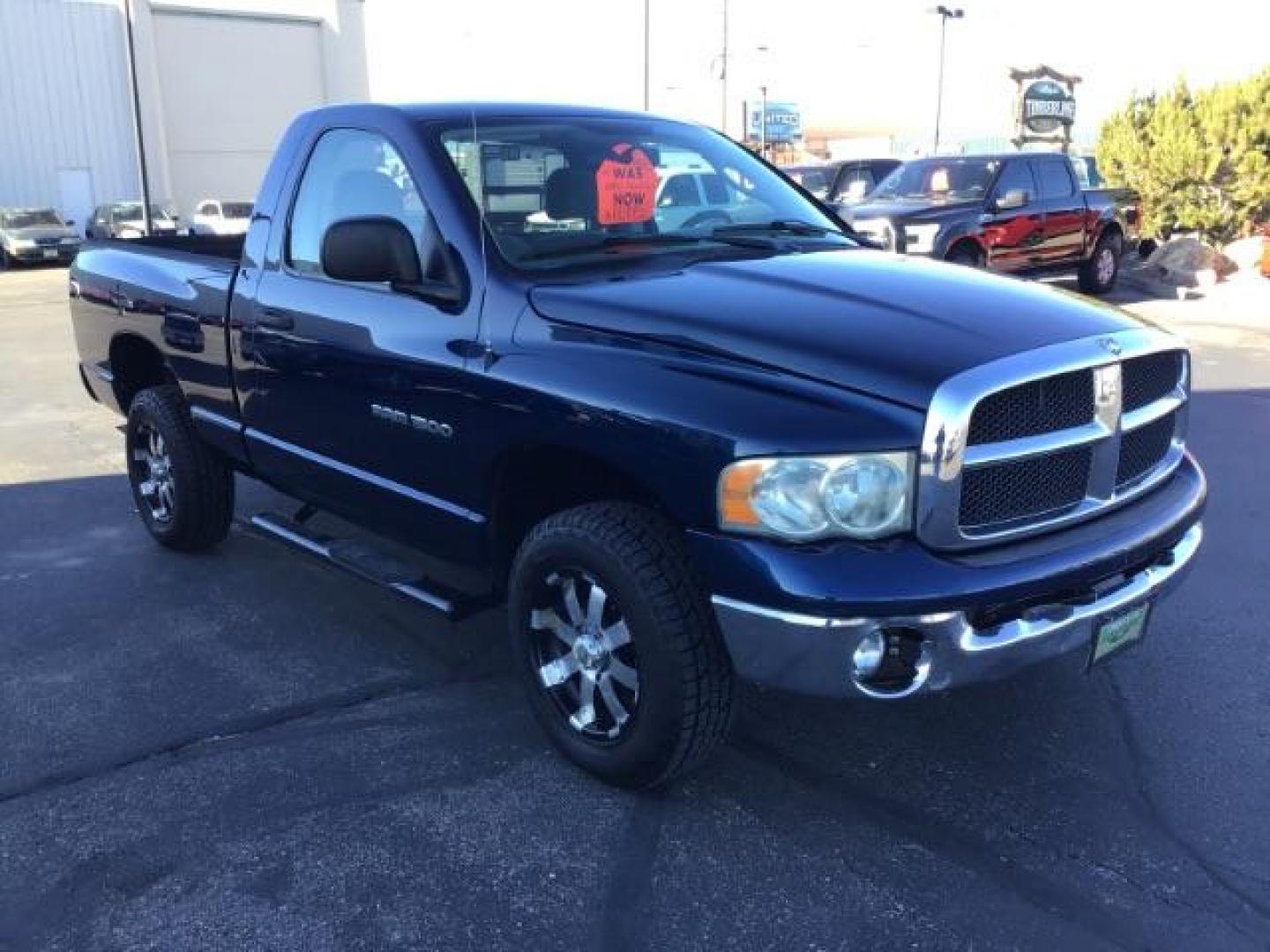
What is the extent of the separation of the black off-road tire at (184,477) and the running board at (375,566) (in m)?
0.57

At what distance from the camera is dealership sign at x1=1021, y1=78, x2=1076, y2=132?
29297mm

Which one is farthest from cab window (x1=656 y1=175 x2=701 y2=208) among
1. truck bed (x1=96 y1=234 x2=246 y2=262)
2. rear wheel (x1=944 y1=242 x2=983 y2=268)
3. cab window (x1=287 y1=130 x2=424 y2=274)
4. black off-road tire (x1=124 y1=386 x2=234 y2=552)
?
rear wheel (x1=944 y1=242 x2=983 y2=268)

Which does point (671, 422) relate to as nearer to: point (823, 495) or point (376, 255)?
point (823, 495)

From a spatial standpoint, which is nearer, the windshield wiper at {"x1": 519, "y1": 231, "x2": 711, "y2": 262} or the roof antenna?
the roof antenna

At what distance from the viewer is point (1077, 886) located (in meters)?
2.80

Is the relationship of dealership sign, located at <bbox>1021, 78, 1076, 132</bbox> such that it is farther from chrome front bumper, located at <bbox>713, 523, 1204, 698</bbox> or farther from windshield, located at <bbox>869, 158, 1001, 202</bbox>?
chrome front bumper, located at <bbox>713, 523, 1204, 698</bbox>

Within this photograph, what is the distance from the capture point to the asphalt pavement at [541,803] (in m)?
2.70

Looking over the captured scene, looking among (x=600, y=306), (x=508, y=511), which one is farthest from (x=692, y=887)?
(x=600, y=306)

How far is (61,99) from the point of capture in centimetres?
3819

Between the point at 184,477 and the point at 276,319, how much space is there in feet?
3.99

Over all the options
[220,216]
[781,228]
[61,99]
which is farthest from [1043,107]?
[61,99]

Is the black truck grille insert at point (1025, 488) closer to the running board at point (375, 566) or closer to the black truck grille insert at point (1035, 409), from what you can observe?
the black truck grille insert at point (1035, 409)

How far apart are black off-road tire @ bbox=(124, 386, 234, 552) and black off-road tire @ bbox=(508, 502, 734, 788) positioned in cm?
236

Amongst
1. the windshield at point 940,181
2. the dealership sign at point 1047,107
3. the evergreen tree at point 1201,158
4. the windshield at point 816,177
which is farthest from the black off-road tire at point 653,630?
the dealership sign at point 1047,107
